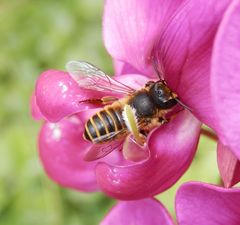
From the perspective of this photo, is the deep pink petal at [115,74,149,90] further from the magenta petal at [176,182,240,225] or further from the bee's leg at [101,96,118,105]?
the magenta petal at [176,182,240,225]

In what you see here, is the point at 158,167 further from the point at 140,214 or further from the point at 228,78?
the point at 228,78

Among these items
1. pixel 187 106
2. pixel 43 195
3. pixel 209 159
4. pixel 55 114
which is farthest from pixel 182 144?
pixel 43 195

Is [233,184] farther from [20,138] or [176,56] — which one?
[20,138]

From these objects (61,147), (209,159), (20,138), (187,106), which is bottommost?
(209,159)

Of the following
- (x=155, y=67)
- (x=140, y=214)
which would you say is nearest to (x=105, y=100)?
(x=155, y=67)

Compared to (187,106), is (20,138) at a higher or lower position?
lower

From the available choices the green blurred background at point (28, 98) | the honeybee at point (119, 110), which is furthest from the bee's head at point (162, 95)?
the green blurred background at point (28, 98)

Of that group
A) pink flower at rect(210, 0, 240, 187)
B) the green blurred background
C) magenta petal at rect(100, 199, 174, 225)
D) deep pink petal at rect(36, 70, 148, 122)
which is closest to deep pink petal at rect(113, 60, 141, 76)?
deep pink petal at rect(36, 70, 148, 122)
